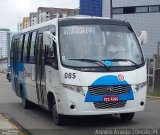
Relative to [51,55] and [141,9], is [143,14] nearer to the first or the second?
[141,9]

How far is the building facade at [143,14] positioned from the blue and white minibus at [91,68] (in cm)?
3396

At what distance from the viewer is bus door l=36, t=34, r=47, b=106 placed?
1324 cm

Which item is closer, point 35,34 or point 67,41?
point 67,41

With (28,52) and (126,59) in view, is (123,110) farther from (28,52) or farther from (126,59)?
(28,52)

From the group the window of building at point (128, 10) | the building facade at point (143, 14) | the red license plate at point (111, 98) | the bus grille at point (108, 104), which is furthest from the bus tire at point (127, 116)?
the window of building at point (128, 10)

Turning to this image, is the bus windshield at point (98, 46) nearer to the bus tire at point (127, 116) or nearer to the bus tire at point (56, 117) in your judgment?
the bus tire at point (56, 117)

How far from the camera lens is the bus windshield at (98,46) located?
11672 mm

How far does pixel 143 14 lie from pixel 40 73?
1378 inches

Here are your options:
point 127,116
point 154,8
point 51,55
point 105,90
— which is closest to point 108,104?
point 105,90

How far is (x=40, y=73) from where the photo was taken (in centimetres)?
1359

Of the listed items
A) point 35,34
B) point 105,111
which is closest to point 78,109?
point 105,111

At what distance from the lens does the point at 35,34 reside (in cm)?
1452

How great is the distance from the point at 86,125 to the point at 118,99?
1292mm

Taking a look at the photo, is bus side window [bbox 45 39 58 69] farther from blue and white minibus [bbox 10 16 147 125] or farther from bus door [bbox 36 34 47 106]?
bus door [bbox 36 34 47 106]
